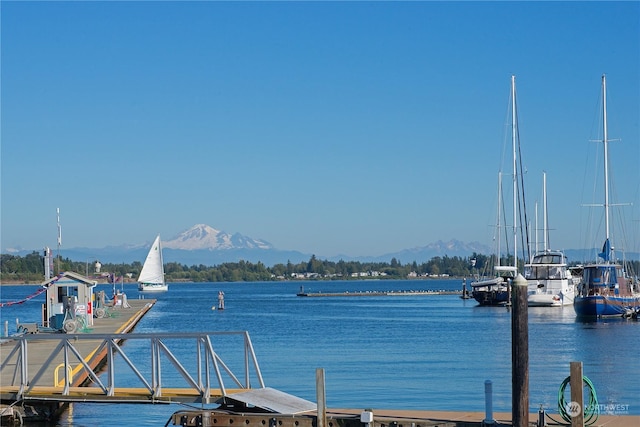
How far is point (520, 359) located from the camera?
782 inches

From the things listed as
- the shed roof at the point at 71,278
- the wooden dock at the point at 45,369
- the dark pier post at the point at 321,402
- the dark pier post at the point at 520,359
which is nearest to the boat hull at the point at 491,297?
the wooden dock at the point at 45,369

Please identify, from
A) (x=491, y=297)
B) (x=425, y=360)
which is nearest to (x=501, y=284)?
(x=491, y=297)

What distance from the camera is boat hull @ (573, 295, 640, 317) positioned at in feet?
221

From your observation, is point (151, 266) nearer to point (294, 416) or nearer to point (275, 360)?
point (275, 360)

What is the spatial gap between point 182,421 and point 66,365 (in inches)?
154

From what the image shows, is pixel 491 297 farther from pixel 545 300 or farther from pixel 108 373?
pixel 108 373

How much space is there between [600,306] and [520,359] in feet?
164

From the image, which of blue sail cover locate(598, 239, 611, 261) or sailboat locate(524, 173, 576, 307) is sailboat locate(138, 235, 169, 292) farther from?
blue sail cover locate(598, 239, 611, 261)

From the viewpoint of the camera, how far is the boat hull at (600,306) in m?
67.4

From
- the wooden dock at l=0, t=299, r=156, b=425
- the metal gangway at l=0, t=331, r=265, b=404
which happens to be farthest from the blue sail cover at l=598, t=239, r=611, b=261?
the metal gangway at l=0, t=331, r=265, b=404

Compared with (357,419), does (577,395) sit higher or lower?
higher

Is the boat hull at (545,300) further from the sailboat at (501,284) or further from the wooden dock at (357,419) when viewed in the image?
the wooden dock at (357,419)

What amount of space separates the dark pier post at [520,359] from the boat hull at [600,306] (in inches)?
1933

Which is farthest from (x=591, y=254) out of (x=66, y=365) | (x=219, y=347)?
(x=66, y=365)
